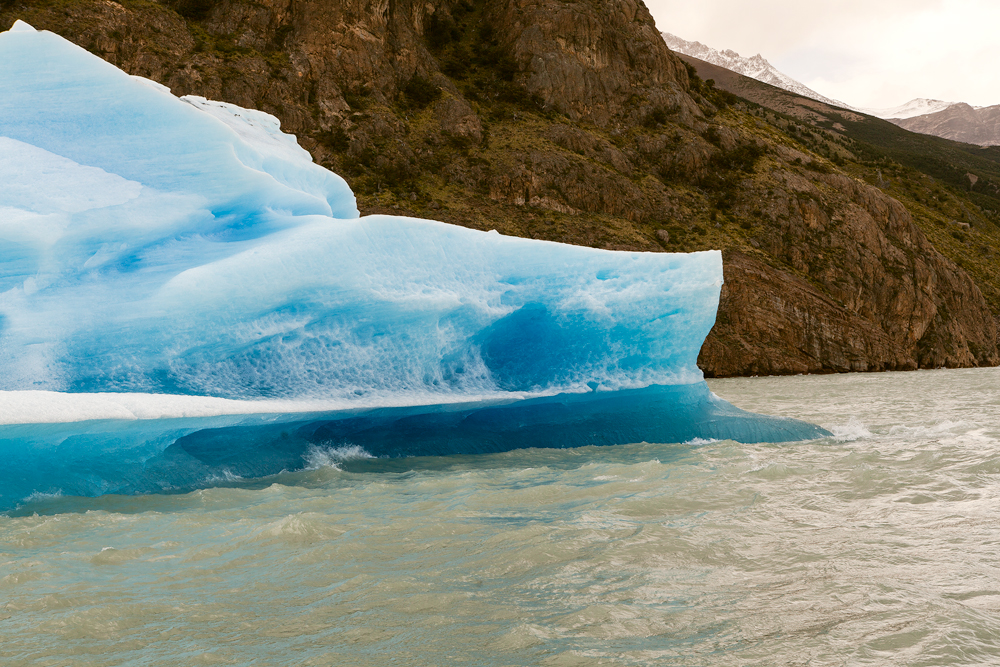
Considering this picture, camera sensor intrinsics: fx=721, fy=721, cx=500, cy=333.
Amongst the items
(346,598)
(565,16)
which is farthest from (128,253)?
(565,16)

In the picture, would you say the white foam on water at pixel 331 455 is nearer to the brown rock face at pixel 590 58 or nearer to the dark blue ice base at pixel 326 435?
the dark blue ice base at pixel 326 435

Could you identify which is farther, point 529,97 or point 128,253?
point 529,97

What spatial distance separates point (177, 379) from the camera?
335 inches

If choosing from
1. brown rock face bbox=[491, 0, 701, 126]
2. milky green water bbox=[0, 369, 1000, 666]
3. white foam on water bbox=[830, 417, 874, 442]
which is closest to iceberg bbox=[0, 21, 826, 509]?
milky green water bbox=[0, 369, 1000, 666]

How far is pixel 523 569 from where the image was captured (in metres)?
5.54

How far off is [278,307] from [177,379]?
1.43m

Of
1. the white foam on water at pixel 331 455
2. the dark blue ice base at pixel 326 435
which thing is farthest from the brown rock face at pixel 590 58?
the white foam on water at pixel 331 455

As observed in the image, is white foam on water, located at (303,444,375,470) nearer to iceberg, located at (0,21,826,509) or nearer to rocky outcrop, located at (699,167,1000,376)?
iceberg, located at (0,21,826,509)

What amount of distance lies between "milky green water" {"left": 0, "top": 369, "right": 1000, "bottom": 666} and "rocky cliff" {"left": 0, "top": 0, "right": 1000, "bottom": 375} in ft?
120

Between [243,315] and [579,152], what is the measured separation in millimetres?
47208

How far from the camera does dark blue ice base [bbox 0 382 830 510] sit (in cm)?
762

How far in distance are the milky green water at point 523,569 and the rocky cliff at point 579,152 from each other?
3657 centimetres

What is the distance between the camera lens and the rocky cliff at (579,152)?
45.4m

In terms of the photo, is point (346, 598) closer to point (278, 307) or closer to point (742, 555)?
point (742, 555)
